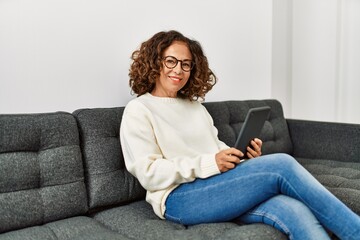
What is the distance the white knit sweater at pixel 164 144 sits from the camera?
1455 mm

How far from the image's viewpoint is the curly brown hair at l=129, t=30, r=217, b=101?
1739mm

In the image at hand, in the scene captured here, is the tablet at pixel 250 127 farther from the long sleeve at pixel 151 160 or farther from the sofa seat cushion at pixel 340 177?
the sofa seat cushion at pixel 340 177

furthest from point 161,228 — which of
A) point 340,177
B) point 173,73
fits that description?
point 340,177

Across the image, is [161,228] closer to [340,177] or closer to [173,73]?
[173,73]

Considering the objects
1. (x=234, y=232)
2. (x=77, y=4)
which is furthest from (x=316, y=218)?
(x=77, y=4)

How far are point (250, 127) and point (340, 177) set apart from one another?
825 mm

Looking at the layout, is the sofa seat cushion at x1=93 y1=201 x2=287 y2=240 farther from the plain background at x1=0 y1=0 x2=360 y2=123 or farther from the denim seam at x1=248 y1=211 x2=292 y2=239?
the plain background at x1=0 y1=0 x2=360 y2=123

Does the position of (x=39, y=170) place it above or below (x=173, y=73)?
below

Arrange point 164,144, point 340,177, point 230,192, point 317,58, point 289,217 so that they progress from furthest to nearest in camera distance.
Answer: point 317,58
point 340,177
point 164,144
point 230,192
point 289,217

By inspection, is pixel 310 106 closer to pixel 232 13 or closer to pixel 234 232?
pixel 232 13

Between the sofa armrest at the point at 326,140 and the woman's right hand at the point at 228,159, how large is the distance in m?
1.27

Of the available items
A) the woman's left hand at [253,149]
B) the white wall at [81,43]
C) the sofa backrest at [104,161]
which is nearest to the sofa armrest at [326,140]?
the white wall at [81,43]

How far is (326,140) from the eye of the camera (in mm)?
2508

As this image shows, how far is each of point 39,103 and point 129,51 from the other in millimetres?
552
